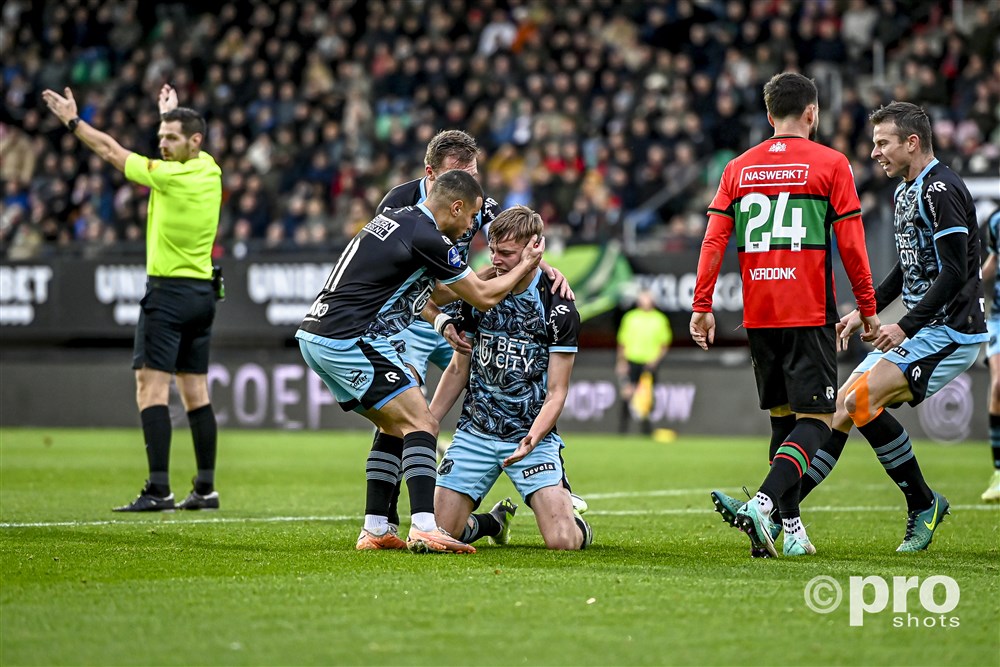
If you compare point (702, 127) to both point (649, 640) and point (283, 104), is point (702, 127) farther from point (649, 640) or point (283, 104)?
point (649, 640)

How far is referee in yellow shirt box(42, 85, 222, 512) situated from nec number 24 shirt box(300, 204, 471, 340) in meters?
2.60

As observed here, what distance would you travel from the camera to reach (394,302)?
6.59 metres

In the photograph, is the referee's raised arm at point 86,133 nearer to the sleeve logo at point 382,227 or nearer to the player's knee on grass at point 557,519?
the sleeve logo at point 382,227

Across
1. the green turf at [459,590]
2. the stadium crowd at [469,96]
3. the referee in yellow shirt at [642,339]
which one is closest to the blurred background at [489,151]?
the stadium crowd at [469,96]

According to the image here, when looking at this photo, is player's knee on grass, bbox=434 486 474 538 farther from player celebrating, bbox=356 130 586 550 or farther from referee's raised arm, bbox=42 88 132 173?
referee's raised arm, bbox=42 88 132 173

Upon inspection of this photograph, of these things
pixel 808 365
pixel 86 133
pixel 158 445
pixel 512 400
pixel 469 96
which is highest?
pixel 469 96

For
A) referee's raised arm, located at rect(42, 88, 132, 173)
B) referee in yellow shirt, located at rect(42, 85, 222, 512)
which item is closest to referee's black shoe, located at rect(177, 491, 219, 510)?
referee in yellow shirt, located at rect(42, 85, 222, 512)

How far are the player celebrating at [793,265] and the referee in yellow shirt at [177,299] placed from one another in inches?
150

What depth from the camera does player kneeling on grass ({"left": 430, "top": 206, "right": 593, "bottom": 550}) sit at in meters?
6.67

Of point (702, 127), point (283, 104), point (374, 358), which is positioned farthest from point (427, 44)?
point (374, 358)

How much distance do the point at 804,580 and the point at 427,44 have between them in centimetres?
2005

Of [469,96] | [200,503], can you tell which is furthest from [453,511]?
Result: [469,96]

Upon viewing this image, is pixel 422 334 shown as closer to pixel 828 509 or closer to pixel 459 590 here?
pixel 459 590

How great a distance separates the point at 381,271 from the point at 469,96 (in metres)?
17.0
